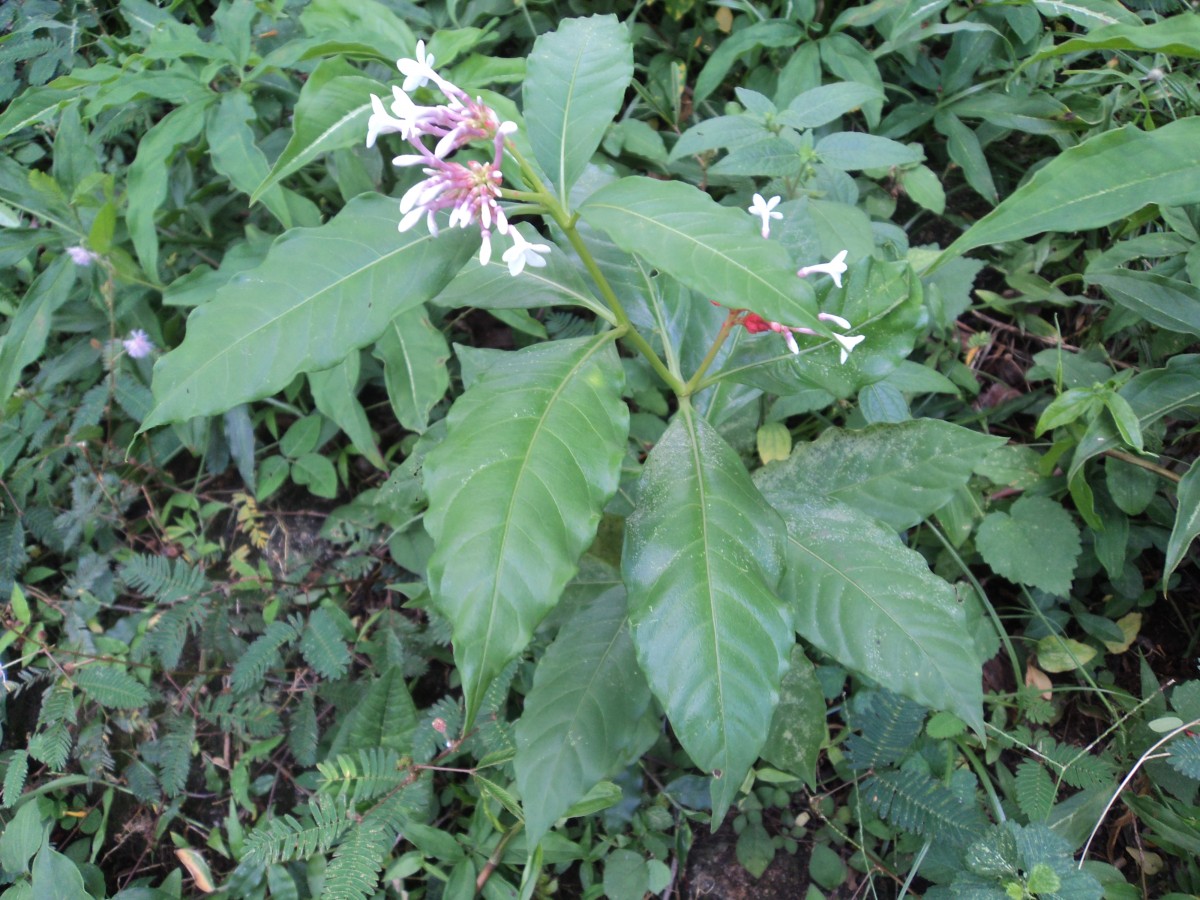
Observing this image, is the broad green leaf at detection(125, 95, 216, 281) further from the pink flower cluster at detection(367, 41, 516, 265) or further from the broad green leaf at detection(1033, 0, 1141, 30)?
the broad green leaf at detection(1033, 0, 1141, 30)

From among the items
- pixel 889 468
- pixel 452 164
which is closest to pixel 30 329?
pixel 452 164

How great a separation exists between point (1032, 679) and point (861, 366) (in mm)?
1158

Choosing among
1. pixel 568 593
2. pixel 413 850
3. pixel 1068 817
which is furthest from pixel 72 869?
pixel 1068 817

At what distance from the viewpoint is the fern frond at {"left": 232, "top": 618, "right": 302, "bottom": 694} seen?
2064 millimetres

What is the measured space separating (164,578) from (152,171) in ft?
3.86

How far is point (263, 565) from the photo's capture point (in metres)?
2.43

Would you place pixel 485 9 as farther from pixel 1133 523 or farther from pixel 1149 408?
pixel 1133 523

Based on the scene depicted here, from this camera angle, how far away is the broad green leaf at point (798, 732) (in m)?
1.57

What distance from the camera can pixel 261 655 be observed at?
6.84ft

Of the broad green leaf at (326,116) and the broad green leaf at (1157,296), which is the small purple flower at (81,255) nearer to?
the broad green leaf at (326,116)

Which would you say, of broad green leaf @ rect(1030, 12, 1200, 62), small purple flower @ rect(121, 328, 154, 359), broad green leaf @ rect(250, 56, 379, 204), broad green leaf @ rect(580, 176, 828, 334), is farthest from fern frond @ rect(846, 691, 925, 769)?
small purple flower @ rect(121, 328, 154, 359)

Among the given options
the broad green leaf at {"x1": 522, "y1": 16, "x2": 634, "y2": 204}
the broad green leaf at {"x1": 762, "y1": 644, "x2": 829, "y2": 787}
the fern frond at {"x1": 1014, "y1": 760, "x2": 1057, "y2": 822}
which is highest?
the broad green leaf at {"x1": 522, "y1": 16, "x2": 634, "y2": 204}

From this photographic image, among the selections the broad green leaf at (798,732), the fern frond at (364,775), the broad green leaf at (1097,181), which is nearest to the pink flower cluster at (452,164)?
the broad green leaf at (1097,181)

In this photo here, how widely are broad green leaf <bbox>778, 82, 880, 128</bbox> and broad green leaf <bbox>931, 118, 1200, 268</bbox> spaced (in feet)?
2.58
